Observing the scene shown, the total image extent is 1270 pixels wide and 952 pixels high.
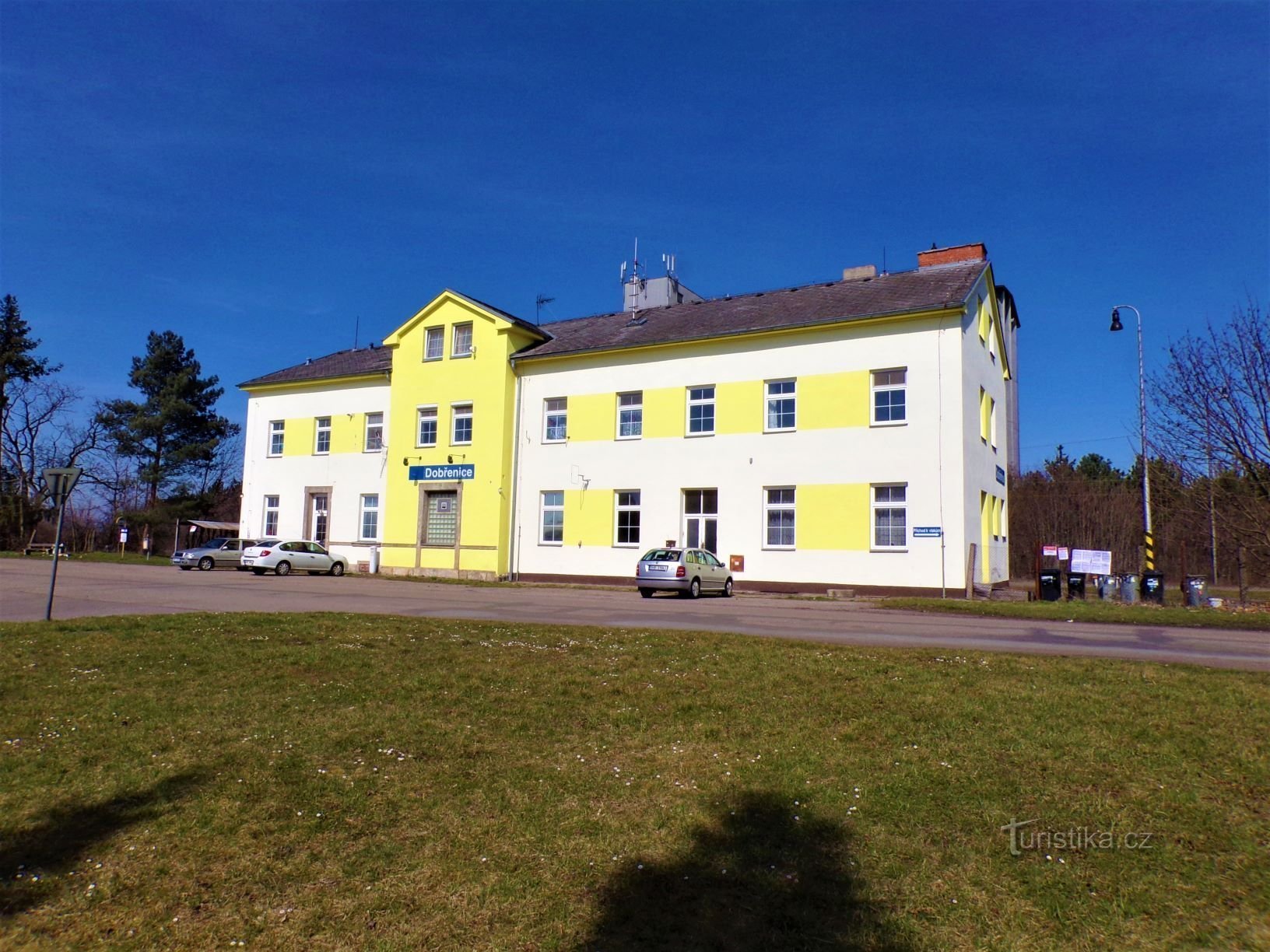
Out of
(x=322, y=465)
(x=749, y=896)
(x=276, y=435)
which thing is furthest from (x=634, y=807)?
(x=276, y=435)

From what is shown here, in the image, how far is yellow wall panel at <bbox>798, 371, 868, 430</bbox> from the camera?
26.7m

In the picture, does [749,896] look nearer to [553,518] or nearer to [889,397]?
[889,397]

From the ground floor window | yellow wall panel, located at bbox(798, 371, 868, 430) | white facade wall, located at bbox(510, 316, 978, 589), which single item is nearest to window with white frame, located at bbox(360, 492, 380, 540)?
the ground floor window

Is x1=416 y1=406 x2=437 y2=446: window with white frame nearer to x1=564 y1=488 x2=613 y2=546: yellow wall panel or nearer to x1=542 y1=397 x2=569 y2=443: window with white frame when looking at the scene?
x1=542 y1=397 x2=569 y2=443: window with white frame

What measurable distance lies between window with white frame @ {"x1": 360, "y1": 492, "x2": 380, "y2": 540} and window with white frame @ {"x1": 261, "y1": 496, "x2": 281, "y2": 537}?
18.4 feet

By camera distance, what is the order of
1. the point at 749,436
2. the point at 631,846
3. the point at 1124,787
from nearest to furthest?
the point at 631,846, the point at 1124,787, the point at 749,436

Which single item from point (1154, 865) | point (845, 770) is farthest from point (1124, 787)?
point (845, 770)

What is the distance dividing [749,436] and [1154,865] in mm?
24416

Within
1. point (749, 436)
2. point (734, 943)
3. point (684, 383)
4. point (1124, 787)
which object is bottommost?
point (734, 943)

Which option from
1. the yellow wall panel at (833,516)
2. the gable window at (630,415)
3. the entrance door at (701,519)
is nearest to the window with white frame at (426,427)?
the gable window at (630,415)

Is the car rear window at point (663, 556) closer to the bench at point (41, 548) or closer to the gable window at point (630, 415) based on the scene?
the gable window at point (630, 415)

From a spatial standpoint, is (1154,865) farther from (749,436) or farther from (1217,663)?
(749,436)

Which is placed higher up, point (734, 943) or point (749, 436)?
point (749, 436)

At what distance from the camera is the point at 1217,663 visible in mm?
10109
